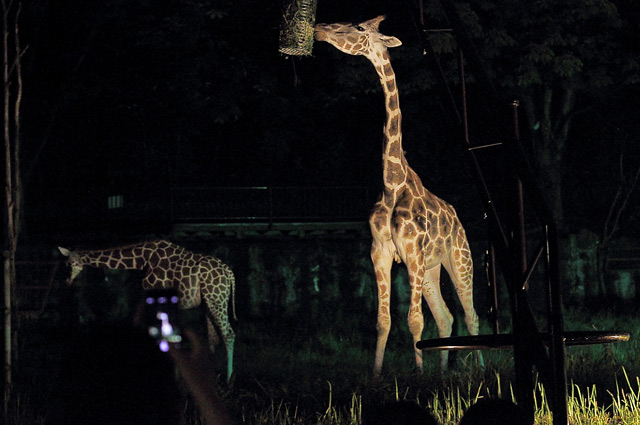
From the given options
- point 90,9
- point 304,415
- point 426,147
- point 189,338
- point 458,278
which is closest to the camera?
point 189,338

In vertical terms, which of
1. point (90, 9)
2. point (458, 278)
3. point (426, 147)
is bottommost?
point (458, 278)

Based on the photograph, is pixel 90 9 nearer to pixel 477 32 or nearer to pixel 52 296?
pixel 52 296

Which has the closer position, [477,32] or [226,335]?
[226,335]

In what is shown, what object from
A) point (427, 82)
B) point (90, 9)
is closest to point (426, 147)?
point (427, 82)

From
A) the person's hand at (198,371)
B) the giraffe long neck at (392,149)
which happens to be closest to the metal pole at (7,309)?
the giraffe long neck at (392,149)

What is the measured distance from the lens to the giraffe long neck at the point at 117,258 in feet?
32.5

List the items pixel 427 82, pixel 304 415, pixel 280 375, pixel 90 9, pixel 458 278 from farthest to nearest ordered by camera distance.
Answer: pixel 90 9 < pixel 427 82 < pixel 458 278 < pixel 280 375 < pixel 304 415

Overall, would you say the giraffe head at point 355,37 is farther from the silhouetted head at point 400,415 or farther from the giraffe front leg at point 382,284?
the silhouetted head at point 400,415

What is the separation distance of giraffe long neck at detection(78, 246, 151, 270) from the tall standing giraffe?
303 centimetres

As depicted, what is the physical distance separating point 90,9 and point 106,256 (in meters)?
8.66

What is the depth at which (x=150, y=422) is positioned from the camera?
2377mm

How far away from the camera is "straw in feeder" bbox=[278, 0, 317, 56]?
7231 mm

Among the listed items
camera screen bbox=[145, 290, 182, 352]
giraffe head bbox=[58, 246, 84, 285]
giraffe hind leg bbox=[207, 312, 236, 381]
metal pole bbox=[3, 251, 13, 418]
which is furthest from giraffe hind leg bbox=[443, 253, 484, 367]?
camera screen bbox=[145, 290, 182, 352]

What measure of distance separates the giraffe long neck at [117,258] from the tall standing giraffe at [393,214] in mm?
3031
